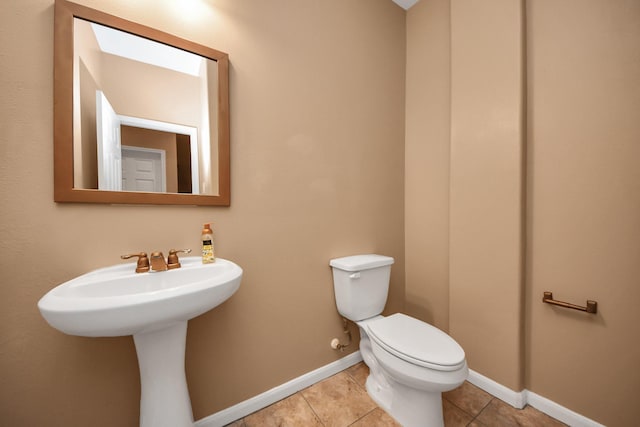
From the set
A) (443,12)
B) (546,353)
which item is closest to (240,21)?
(443,12)

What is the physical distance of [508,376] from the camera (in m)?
1.29

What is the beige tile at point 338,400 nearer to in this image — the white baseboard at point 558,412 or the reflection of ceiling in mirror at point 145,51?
the white baseboard at point 558,412

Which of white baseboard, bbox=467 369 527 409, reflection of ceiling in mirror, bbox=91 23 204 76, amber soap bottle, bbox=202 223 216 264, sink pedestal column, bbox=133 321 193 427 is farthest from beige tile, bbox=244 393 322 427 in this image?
reflection of ceiling in mirror, bbox=91 23 204 76

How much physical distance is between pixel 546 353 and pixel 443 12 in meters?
2.18

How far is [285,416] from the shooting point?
120 centimetres

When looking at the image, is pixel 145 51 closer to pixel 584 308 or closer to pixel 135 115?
pixel 135 115

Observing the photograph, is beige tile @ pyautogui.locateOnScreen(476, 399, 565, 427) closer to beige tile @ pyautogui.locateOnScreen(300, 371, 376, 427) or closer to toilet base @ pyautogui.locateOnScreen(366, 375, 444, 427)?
toilet base @ pyautogui.locateOnScreen(366, 375, 444, 427)

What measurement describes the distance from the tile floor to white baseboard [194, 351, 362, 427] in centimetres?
3

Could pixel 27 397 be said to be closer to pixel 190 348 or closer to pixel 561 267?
pixel 190 348

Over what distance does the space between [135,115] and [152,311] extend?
0.84m

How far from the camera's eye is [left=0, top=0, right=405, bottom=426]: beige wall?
821mm

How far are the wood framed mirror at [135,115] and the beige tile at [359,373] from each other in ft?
4.38

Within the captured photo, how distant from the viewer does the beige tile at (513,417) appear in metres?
1.15

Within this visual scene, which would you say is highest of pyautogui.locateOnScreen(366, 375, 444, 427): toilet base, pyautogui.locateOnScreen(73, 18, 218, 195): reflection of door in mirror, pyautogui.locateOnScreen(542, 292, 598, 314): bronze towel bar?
pyautogui.locateOnScreen(73, 18, 218, 195): reflection of door in mirror
